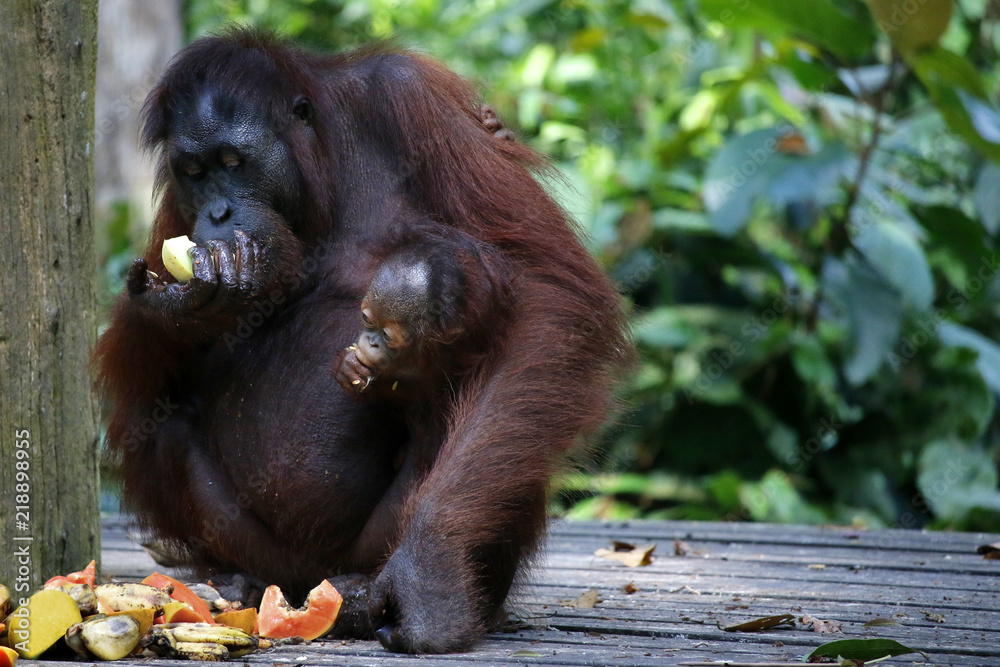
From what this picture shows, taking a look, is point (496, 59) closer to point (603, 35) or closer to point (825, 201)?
point (603, 35)

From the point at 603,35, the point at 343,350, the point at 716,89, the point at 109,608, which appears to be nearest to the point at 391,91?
the point at 343,350

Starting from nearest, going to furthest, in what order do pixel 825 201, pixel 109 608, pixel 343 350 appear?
1. pixel 109 608
2. pixel 343 350
3. pixel 825 201

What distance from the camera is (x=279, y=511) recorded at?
254 centimetres

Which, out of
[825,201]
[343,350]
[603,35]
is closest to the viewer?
[343,350]

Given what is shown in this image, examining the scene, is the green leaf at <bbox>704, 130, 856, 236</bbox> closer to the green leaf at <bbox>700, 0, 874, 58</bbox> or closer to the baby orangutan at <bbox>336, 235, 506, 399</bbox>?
the green leaf at <bbox>700, 0, 874, 58</bbox>

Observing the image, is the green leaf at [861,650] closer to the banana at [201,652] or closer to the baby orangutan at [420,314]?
the baby orangutan at [420,314]

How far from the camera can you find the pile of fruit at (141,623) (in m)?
1.99

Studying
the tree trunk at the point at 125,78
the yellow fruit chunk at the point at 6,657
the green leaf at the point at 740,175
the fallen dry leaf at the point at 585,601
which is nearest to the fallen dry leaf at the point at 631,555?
the fallen dry leaf at the point at 585,601

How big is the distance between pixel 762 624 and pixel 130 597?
1.36m

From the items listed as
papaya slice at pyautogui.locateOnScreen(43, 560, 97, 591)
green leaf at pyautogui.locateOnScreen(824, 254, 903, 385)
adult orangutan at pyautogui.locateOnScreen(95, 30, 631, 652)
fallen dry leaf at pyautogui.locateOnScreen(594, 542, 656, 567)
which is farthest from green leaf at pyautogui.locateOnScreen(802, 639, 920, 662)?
green leaf at pyautogui.locateOnScreen(824, 254, 903, 385)

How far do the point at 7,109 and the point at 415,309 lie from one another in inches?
39.3

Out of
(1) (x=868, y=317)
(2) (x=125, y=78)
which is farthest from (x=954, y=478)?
(2) (x=125, y=78)

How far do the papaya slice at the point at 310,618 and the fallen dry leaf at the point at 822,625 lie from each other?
3.41ft

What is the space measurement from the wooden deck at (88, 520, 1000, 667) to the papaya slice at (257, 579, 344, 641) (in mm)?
52
